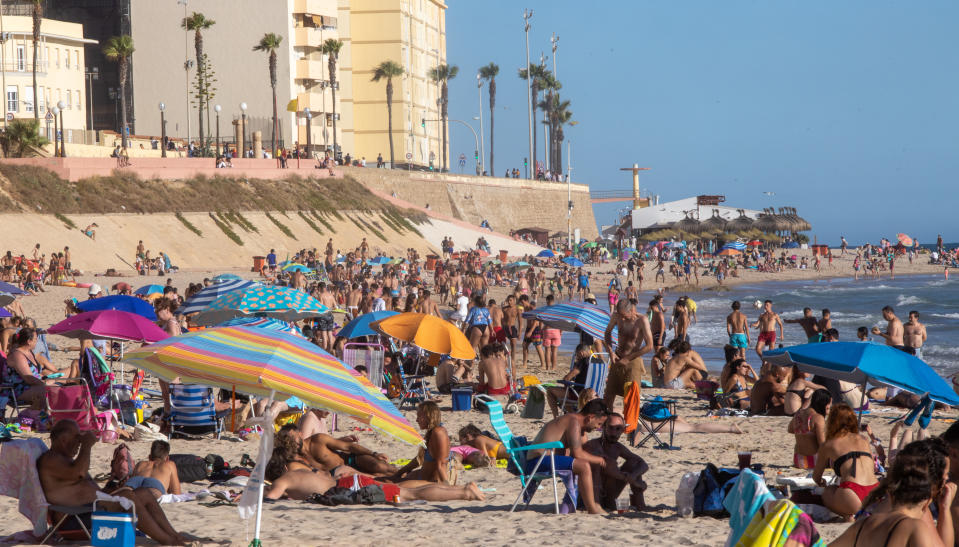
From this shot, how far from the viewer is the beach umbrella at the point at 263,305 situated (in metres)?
12.8

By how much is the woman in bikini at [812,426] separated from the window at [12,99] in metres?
45.4

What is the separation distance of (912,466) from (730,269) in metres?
48.4

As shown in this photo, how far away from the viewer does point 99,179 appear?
40.8m

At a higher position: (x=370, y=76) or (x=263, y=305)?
(x=370, y=76)

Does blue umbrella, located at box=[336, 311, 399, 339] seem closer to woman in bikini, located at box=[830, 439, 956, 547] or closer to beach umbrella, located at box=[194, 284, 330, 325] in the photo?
beach umbrella, located at box=[194, 284, 330, 325]

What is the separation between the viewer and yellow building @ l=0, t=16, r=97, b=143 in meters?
47.4

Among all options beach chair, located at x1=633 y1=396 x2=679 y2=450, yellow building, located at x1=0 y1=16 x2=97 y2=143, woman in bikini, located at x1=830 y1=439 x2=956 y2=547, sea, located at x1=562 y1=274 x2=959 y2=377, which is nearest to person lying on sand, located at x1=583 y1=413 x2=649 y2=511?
beach chair, located at x1=633 y1=396 x2=679 y2=450

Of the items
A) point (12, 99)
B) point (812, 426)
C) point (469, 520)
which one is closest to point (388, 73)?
point (12, 99)

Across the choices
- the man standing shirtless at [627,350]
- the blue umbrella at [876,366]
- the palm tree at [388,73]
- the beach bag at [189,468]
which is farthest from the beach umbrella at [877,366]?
the palm tree at [388,73]

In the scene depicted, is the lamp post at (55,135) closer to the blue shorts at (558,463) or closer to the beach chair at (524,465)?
the beach chair at (524,465)

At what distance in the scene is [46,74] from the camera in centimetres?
4847

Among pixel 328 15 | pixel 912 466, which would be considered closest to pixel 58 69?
pixel 328 15

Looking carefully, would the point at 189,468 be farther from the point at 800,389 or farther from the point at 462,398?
the point at 800,389

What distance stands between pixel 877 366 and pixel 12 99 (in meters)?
45.9
